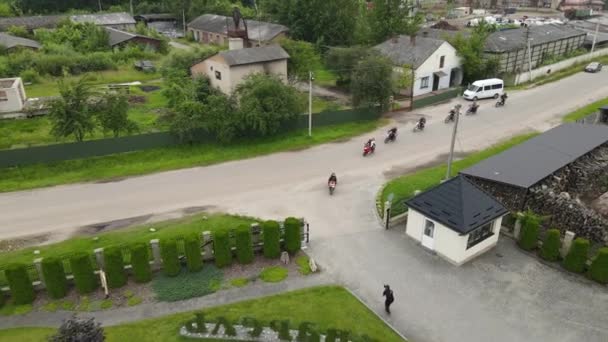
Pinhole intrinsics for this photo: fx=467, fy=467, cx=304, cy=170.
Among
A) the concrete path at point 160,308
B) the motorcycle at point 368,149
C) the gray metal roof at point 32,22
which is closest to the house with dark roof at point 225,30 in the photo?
the gray metal roof at point 32,22

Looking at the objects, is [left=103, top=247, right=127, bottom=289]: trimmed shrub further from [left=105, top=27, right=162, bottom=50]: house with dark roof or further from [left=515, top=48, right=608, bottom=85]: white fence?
[left=105, top=27, right=162, bottom=50]: house with dark roof

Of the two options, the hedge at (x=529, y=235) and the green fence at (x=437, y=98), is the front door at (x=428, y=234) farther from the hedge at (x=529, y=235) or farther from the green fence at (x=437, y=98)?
the green fence at (x=437, y=98)

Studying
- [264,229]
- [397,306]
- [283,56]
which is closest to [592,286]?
[397,306]

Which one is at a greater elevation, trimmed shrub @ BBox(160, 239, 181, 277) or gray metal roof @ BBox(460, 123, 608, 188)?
gray metal roof @ BBox(460, 123, 608, 188)

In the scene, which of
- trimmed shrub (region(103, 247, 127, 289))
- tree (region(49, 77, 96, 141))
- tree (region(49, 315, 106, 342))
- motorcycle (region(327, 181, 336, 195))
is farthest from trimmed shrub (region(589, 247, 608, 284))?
tree (region(49, 77, 96, 141))

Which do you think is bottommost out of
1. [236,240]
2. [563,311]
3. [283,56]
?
[563,311]

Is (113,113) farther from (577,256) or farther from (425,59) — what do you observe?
(425,59)

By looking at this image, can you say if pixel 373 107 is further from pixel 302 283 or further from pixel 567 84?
pixel 567 84
